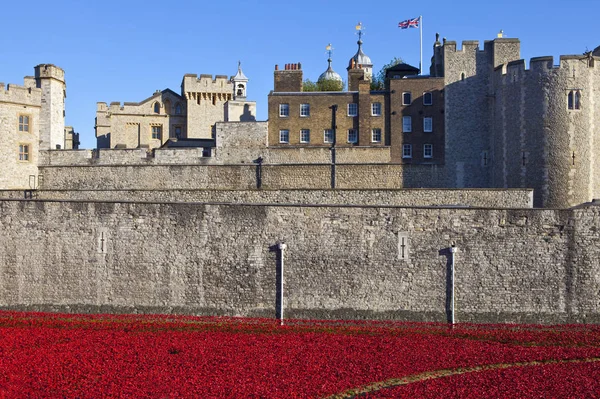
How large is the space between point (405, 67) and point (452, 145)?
32.4 feet

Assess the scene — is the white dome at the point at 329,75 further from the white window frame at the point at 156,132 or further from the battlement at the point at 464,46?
the battlement at the point at 464,46

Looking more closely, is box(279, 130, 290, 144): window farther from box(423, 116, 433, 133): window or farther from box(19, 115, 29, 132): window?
box(19, 115, 29, 132): window

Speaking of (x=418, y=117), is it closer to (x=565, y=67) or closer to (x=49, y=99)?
(x=565, y=67)

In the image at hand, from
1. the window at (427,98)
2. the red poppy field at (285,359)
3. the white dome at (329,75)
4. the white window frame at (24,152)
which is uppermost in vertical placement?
the white dome at (329,75)

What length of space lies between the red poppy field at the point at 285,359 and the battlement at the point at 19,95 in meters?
15.9

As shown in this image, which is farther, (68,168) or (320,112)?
(320,112)

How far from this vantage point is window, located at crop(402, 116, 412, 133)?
1993 inches

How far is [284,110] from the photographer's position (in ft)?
170

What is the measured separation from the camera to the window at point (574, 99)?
4272cm

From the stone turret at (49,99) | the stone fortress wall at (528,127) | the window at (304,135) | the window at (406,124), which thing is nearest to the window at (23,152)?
the stone turret at (49,99)

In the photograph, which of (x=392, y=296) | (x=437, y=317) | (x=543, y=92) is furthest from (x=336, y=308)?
(x=543, y=92)

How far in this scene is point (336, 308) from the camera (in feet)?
100

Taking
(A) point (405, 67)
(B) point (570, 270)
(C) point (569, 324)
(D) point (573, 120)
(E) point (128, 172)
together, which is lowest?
(C) point (569, 324)

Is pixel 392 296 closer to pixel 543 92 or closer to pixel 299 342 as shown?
pixel 299 342
